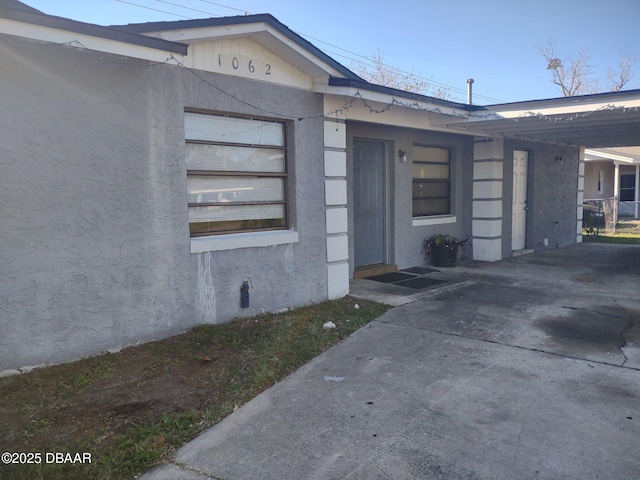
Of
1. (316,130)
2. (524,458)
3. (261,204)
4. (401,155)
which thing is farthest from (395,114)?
(524,458)

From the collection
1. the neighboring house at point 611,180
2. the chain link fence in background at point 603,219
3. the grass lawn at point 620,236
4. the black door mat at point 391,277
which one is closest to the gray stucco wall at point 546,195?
the grass lawn at point 620,236

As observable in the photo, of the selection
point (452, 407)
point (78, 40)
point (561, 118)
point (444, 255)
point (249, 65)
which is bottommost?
point (452, 407)

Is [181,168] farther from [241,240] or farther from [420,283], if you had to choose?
[420,283]

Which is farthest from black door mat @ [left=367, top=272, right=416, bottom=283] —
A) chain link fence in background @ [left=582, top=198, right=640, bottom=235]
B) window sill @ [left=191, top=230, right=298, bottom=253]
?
chain link fence in background @ [left=582, top=198, right=640, bottom=235]

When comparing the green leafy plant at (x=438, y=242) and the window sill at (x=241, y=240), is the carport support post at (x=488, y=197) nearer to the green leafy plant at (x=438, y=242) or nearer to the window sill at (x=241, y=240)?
the green leafy plant at (x=438, y=242)

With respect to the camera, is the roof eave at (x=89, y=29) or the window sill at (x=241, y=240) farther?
the window sill at (x=241, y=240)

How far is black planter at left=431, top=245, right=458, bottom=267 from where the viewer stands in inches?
390

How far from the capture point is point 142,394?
410 cm

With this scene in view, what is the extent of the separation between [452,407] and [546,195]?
34.8ft

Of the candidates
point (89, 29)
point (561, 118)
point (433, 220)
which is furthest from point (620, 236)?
point (89, 29)

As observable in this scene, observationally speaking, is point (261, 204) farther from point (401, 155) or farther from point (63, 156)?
point (401, 155)

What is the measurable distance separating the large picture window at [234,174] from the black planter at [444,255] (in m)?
4.40

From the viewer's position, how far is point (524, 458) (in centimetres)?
309

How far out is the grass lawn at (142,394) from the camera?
3.18m
